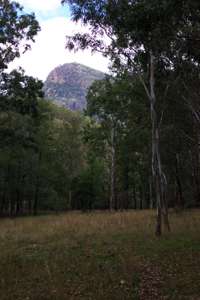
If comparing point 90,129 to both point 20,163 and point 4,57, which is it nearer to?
point 20,163

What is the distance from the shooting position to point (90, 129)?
157 ft

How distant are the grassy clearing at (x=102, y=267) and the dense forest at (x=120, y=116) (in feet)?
10.1

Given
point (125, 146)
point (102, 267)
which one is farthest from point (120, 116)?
point (102, 267)

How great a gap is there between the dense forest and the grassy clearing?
3081mm

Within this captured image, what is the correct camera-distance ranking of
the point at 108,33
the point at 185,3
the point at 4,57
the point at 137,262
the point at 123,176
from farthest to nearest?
the point at 123,176 → the point at 4,57 → the point at 108,33 → the point at 137,262 → the point at 185,3

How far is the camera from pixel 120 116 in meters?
40.3

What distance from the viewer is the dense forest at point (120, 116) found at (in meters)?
11.6

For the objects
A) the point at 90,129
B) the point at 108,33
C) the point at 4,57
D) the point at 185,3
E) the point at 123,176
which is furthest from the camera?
the point at 123,176

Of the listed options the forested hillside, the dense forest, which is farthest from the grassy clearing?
the dense forest

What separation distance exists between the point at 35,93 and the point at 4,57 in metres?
2.65

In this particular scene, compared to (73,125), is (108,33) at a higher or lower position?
lower

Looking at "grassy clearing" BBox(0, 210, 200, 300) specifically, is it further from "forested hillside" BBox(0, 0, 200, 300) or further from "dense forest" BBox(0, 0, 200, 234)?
"dense forest" BBox(0, 0, 200, 234)

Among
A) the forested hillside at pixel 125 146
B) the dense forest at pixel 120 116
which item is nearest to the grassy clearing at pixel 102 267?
the forested hillside at pixel 125 146

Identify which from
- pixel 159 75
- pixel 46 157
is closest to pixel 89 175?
pixel 46 157
